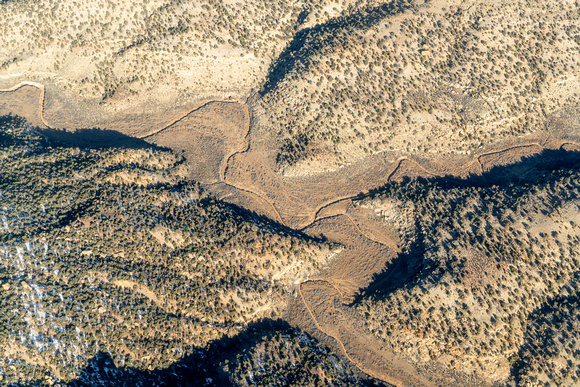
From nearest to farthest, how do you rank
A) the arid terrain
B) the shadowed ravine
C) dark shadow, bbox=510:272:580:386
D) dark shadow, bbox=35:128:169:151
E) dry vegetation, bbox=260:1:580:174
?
the arid terrain, dark shadow, bbox=510:272:580:386, the shadowed ravine, dry vegetation, bbox=260:1:580:174, dark shadow, bbox=35:128:169:151

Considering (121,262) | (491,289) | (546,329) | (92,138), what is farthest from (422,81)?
(92,138)

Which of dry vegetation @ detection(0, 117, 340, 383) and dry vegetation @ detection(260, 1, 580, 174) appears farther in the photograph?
dry vegetation @ detection(260, 1, 580, 174)

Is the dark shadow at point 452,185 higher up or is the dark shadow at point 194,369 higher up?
the dark shadow at point 452,185

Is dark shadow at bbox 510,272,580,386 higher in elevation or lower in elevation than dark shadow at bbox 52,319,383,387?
higher

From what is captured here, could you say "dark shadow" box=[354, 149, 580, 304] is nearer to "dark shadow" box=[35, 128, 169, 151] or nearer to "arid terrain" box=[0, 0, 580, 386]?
"arid terrain" box=[0, 0, 580, 386]

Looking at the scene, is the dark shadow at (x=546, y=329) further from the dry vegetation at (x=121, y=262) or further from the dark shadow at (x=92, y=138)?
the dark shadow at (x=92, y=138)

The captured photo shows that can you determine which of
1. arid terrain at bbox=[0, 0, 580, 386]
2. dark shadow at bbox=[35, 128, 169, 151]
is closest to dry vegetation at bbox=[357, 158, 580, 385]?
arid terrain at bbox=[0, 0, 580, 386]

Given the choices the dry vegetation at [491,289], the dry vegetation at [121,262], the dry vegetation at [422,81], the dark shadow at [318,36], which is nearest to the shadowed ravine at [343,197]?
the dry vegetation at [491,289]
